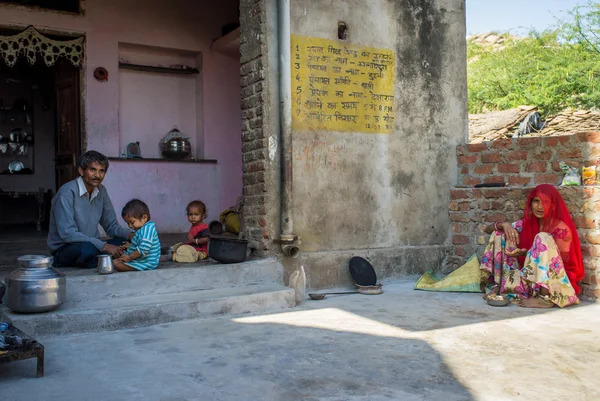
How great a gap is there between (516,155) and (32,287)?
4.69 metres

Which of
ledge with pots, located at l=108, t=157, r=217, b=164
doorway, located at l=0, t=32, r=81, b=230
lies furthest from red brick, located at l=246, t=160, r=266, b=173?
doorway, located at l=0, t=32, r=81, b=230

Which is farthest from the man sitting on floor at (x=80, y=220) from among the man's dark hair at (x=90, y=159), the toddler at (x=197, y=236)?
the toddler at (x=197, y=236)

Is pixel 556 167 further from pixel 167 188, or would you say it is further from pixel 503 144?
pixel 167 188

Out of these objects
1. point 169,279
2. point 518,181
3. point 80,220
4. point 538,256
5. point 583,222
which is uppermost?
point 518,181

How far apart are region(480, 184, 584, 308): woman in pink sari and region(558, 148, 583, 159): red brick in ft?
1.76

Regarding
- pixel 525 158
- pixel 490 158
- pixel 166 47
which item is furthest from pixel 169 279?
pixel 166 47

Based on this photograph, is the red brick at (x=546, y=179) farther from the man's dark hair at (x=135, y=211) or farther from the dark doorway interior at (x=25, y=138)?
the dark doorway interior at (x=25, y=138)

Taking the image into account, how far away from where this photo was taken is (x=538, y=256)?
500cm

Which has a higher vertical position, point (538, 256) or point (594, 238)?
point (594, 238)

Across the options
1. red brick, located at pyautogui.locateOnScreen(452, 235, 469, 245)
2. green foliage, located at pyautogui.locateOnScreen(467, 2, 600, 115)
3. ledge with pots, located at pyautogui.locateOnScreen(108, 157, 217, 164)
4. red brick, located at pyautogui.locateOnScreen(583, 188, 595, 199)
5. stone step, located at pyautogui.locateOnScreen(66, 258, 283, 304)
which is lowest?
stone step, located at pyautogui.locateOnScreen(66, 258, 283, 304)

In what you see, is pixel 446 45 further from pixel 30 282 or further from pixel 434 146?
pixel 30 282

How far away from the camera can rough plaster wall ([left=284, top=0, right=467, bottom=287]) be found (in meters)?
5.59

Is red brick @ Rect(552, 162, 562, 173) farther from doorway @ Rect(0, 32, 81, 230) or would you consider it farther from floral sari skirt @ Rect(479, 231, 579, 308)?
doorway @ Rect(0, 32, 81, 230)

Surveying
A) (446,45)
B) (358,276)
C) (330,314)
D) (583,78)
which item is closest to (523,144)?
(446,45)
